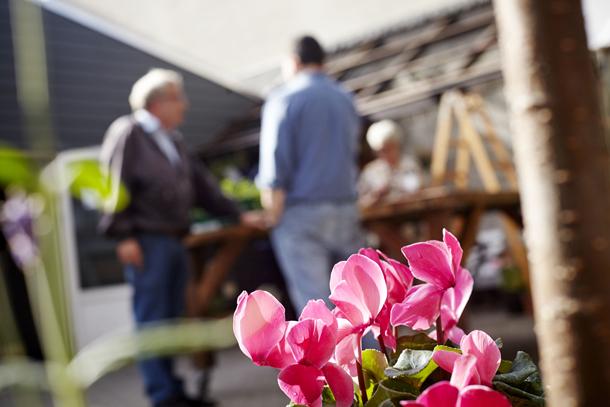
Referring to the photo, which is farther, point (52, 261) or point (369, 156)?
point (369, 156)

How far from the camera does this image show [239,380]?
4527 millimetres

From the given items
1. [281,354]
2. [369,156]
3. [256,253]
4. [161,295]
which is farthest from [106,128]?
[281,354]

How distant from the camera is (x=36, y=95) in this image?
38 cm

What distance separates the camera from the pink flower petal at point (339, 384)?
0.56m

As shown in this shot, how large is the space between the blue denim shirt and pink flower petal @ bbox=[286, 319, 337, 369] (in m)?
2.51

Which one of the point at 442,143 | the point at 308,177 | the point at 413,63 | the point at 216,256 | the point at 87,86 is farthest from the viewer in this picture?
the point at 87,86

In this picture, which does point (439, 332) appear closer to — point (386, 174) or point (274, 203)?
point (274, 203)

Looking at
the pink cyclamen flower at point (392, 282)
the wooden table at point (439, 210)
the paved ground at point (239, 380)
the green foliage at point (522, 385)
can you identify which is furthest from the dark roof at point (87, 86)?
the green foliage at point (522, 385)

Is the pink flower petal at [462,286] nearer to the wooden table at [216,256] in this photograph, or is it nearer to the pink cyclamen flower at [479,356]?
the pink cyclamen flower at [479,356]

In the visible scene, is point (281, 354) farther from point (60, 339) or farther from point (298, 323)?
point (60, 339)

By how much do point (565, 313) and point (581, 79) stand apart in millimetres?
104

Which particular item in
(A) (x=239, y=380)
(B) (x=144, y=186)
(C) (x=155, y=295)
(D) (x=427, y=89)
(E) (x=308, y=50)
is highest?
(D) (x=427, y=89)

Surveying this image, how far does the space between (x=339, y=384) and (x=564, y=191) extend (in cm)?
26

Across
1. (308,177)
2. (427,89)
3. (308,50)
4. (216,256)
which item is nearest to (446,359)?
(308,177)
